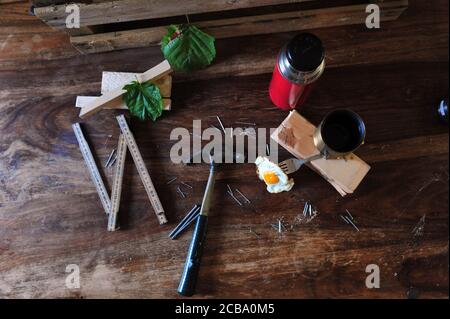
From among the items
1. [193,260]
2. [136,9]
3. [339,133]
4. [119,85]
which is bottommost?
[193,260]

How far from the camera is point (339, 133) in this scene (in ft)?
2.80

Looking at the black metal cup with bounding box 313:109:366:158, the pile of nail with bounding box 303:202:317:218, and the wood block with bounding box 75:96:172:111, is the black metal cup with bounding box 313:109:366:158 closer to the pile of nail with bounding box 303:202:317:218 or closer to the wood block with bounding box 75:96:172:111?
the pile of nail with bounding box 303:202:317:218

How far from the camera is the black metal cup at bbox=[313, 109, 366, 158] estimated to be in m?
0.83

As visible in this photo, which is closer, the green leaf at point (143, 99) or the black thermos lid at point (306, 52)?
the black thermos lid at point (306, 52)

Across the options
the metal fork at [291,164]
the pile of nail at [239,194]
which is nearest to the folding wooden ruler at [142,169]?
the pile of nail at [239,194]

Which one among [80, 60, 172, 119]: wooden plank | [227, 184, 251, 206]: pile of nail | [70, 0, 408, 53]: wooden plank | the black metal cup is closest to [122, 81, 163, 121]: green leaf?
[80, 60, 172, 119]: wooden plank

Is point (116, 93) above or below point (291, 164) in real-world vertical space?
above

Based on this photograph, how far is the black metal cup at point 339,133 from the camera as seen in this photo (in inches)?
32.6

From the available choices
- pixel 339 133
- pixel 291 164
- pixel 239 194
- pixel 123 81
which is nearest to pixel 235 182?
pixel 239 194

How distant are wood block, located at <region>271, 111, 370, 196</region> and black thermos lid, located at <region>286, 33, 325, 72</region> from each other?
0.16m

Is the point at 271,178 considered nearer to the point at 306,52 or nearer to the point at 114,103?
the point at 306,52

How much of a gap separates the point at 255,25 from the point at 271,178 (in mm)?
377

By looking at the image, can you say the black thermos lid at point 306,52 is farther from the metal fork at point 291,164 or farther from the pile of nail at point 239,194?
the pile of nail at point 239,194

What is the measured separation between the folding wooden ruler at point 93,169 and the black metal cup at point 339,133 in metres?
0.51
